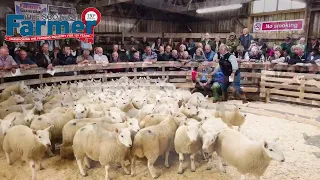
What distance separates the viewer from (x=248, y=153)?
2908 millimetres

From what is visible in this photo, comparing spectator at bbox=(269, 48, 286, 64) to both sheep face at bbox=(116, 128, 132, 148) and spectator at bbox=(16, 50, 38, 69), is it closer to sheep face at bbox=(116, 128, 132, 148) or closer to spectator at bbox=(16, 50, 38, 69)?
sheep face at bbox=(116, 128, 132, 148)

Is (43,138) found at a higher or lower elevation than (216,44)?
lower

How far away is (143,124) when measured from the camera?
12.7 ft

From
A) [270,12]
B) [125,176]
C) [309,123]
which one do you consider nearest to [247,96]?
[309,123]

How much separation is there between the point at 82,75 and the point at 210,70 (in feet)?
11.3

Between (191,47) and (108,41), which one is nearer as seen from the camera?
(191,47)

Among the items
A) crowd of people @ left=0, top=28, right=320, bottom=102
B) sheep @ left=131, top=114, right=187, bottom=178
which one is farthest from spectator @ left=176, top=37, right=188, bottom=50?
sheep @ left=131, top=114, right=187, bottom=178

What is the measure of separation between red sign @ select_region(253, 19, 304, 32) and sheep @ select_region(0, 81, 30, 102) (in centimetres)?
669

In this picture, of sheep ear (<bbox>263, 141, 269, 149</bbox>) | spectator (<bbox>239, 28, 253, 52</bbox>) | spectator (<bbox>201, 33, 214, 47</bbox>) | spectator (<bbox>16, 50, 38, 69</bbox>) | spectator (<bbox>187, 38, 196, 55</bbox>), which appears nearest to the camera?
sheep ear (<bbox>263, 141, 269, 149</bbox>)

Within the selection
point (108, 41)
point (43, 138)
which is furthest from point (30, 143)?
point (108, 41)

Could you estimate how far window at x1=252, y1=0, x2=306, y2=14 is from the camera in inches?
289

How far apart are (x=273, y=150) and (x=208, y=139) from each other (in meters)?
0.74

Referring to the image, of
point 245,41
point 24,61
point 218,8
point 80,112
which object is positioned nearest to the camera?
point 80,112

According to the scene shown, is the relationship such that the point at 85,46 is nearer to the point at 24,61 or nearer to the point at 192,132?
the point at 24,61
